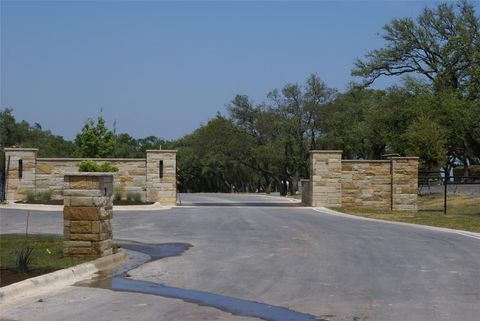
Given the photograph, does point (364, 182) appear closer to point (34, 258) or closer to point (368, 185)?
point (368, 185)

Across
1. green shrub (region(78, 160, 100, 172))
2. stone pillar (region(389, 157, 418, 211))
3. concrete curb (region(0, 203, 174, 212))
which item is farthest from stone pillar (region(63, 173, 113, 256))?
stone pillar (region(389, 157, 418, 211))

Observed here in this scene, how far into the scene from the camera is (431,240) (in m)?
15.2

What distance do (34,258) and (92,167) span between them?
49.6 ft

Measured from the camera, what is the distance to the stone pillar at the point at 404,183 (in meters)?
27.8

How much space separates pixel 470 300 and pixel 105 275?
5.54 metres

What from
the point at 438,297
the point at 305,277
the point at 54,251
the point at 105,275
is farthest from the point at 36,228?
the point at 438,297

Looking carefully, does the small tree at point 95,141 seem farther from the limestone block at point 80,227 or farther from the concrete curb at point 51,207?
the limestone block at point 80,227

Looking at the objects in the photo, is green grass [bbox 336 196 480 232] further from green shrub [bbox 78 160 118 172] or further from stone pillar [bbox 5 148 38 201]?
stone pillar [bbox 5 148 38 201]

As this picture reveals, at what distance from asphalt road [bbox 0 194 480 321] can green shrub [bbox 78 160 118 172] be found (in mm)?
7559

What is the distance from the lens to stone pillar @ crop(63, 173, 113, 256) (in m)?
11.2

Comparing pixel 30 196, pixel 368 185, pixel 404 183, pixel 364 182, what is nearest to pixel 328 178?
pixel 364 182

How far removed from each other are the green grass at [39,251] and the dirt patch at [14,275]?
267mm

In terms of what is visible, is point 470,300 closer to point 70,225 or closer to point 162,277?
point 162,277

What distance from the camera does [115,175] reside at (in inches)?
1083
